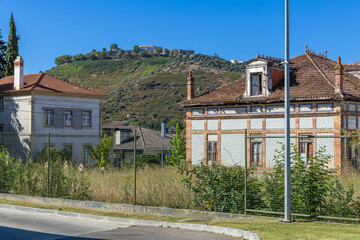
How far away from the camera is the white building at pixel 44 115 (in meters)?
47.5

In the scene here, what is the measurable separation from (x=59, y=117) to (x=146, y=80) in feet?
188

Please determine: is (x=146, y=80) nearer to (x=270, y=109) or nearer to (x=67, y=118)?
(x=67, y=118)

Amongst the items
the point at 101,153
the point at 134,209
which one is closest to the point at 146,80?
the point at 101,153

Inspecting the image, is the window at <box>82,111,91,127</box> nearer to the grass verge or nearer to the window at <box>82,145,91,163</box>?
the window at <box>82,145,91,163</box>

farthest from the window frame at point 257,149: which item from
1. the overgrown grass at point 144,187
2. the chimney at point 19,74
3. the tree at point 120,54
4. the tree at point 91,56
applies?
the tree at point 91,56

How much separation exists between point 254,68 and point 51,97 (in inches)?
866

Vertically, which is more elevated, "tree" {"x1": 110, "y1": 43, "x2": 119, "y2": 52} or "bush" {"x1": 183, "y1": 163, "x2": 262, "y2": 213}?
"tree" {"x1": 110, "y1": 43, "x2": 119, "y2": 52}

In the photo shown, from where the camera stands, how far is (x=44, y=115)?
4822 centimetres

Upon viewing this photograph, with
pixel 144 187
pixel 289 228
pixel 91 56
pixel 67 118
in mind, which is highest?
pixel 91 56

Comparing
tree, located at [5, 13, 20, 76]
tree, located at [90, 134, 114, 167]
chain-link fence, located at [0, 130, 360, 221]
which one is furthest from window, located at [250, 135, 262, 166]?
tree, located at [5, 13, 20, 76]

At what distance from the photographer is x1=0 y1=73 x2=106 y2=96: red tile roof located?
48263 mm

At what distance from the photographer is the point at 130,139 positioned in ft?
202

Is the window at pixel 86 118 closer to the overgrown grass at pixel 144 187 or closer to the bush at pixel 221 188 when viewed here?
the overgrown grass at pixel 144 187

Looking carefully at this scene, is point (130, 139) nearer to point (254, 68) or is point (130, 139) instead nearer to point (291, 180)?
point (254, 68)
